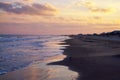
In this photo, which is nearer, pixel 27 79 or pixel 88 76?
pixel 27 79

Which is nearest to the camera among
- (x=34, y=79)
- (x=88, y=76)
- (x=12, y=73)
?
(x=34, y=79)

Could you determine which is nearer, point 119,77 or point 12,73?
point 119,77

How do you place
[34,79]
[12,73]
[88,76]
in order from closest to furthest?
[34,79] → [88,76] → [12,73]

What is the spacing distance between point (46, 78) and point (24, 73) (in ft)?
7.32

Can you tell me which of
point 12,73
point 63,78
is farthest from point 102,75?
point 12,73

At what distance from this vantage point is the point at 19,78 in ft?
42.0

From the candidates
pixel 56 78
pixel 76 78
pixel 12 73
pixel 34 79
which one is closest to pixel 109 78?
pixel 76 78

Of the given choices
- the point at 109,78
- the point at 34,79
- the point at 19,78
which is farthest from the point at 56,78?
the point at 109,78

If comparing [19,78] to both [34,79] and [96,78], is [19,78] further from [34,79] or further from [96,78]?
[96,78]

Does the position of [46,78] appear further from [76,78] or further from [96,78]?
[96,78]

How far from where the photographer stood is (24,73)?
14438mm

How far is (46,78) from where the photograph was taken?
12703 mm

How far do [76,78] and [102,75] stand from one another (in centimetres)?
159

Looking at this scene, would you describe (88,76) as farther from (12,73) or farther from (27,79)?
(12,73)
